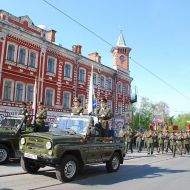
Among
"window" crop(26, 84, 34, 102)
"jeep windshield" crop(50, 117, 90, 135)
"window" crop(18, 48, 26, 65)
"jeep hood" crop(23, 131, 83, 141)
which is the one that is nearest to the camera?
"jeep hood" crop(23, 131, 83, 141)

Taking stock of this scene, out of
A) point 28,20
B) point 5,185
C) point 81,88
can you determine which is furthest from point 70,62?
point 5,185

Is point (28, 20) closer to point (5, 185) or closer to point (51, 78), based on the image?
point (51, 78)

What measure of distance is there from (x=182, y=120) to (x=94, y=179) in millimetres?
93632

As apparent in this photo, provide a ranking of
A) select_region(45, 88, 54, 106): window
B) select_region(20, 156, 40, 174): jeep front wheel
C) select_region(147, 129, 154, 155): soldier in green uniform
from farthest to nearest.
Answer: select_region(45, 88, 54, 106): window, select_region(147, 129, 154, 155): soldier in green uniform, select_region(20, 156, 40, 174): jeep front wheel

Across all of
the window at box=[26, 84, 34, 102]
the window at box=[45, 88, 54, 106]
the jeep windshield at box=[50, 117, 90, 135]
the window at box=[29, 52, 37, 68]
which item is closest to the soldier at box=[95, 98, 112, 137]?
the jeep windshield at box=[50, 117, 90, 135]

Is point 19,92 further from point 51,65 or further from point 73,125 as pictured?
point 73,125

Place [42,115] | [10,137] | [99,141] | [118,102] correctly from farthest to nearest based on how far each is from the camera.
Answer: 1. [118,102]
2. [42,115]
3. [10,137]
4. [99,141]

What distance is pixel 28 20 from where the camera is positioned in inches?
1176

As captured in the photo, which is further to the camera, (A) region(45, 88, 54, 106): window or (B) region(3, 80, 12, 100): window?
(A) region(45, 88, 54, 106): window

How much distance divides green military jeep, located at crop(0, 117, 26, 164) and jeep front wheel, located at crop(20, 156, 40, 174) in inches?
86.5

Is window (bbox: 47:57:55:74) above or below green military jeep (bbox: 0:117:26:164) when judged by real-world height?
above

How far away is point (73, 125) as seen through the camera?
11.5 meters

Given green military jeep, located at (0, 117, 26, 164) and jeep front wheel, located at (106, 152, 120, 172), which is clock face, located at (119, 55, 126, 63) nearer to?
green military jeep, located at (0, 117, 26, 164)

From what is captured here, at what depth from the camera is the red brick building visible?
2800cm
